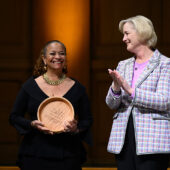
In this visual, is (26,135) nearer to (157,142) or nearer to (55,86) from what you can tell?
(55,86)

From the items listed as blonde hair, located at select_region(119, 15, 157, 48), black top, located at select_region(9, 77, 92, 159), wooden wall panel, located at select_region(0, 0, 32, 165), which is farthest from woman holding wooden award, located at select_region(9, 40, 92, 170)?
wooden wall panel, located at select_region(0, 0, 32, 165)

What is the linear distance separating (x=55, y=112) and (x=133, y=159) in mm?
703

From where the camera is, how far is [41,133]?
3158 millimetres

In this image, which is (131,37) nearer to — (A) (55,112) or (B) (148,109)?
(B) (148,109)

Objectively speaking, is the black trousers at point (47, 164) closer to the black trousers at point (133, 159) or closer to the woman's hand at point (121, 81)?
the black trousers at point (133, 159)

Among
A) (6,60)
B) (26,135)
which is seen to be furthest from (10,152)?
(26,135)

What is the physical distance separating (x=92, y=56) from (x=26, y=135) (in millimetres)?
2699

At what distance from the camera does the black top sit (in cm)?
312

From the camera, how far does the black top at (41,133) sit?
3.12 metres

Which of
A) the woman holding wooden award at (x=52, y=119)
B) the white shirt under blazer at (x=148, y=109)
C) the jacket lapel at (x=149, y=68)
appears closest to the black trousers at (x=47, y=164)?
the woman holding wooden award at (x=52, y=119)

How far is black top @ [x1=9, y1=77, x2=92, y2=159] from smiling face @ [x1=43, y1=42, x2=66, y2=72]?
195 millimetres

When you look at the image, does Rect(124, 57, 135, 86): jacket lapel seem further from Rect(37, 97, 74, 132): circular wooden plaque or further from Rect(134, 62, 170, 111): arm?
Rect(37, 97, 74, 132): circular wooden plaque

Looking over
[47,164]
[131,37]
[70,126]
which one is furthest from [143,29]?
[47,164]

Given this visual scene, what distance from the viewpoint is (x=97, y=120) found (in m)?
5.68
